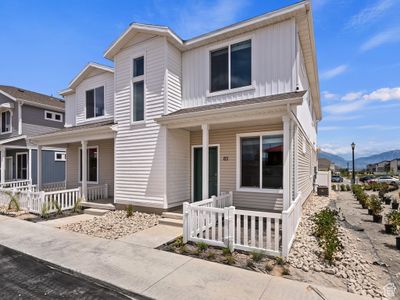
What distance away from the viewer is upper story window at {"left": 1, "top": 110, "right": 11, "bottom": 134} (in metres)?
16.4

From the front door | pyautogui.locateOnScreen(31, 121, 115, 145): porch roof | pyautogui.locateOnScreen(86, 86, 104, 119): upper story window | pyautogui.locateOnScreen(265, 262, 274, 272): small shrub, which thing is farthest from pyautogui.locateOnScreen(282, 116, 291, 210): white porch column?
pyautogui.locateOnScreen(86, 86, 104, 119): upper story window

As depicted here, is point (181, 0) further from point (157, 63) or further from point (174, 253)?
point (174, 253)

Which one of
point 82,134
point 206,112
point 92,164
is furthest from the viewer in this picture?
point 92,164

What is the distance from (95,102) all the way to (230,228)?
1000cm

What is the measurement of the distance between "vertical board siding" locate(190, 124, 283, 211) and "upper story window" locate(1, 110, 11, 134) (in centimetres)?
1583

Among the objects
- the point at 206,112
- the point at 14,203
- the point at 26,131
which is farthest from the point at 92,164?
the point at 206,112

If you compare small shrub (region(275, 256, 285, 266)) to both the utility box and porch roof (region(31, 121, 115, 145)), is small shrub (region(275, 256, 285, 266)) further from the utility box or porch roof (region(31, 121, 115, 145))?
the utility box

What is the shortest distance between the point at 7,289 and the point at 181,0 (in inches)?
387

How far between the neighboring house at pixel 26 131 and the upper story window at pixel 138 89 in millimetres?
10404

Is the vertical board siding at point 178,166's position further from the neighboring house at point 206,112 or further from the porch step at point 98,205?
the porch step at point 98,205

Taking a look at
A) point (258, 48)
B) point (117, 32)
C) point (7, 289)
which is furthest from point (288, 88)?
point (7, 289)

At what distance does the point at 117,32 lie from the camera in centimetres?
916

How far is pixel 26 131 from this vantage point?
15.7 metres

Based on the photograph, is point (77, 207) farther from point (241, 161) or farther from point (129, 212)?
point (241, 161)
